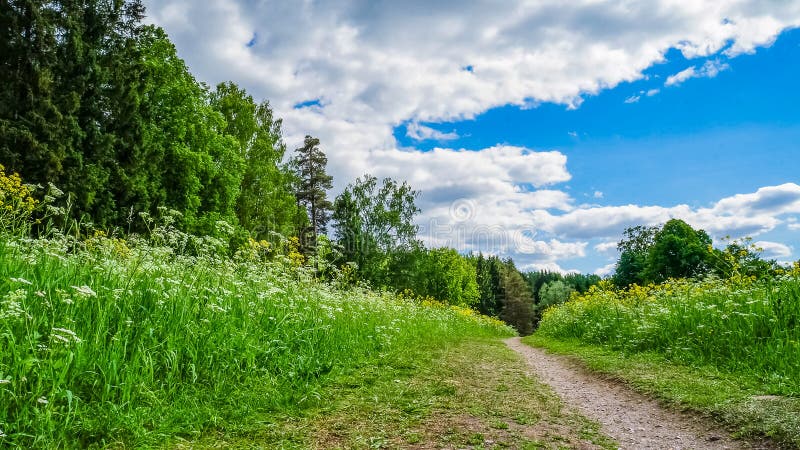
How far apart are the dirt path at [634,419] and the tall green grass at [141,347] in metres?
3.24

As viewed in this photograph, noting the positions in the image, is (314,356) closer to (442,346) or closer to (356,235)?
(442,346)

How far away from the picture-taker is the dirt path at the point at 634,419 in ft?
14.8

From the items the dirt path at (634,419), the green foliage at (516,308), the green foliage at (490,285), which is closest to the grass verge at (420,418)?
the dirt path at (634,419)

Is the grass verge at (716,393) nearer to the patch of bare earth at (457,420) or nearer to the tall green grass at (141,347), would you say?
the patch of bare earth at (457,420)

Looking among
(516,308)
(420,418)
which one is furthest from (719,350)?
(516,308)

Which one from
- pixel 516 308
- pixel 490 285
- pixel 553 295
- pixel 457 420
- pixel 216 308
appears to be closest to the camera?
pixel 457 420

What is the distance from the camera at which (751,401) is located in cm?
518

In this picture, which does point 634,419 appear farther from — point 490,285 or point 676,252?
point 490,285

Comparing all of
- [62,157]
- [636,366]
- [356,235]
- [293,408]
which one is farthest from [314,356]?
[356,235]

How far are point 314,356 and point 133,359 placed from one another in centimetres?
258

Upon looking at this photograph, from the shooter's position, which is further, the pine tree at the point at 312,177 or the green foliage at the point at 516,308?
the green foliage at the point at 516,308

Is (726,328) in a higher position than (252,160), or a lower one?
lower

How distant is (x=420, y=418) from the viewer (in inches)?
188

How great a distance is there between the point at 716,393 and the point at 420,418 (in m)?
4.06
